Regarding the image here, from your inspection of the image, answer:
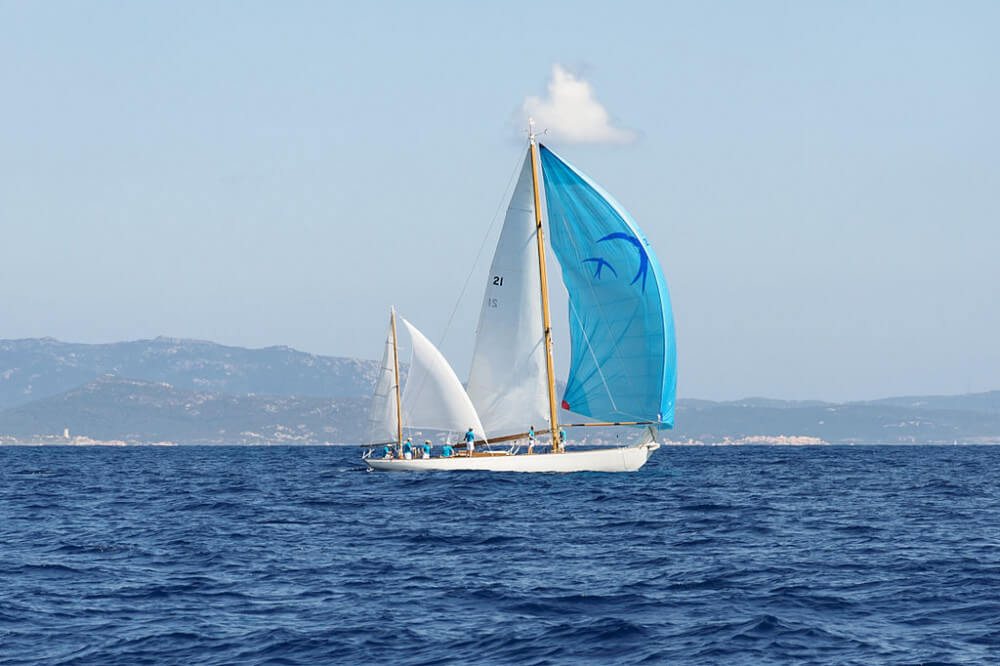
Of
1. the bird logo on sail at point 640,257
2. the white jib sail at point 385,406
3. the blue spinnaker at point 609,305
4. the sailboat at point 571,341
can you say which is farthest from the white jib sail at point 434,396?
the bird logo on sail at point 640,257

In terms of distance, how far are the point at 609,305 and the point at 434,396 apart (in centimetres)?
1083

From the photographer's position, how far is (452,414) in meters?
59.9

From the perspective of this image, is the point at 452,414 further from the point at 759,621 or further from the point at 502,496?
the point at 759,621

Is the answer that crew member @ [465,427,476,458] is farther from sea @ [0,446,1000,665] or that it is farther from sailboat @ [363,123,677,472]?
sea @ [0,446,1000,665]

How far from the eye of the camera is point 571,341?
5681cm

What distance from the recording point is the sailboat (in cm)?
5450

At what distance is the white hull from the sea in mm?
10325

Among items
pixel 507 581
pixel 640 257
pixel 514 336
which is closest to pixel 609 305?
pixel 640 257

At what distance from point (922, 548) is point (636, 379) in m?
26.5

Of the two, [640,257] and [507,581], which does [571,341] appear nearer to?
[640,257]

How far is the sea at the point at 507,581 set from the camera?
19.2m

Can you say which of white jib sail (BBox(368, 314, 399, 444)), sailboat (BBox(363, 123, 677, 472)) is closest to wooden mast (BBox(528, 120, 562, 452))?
sailboat (BBox(363, 123, 677, 472))

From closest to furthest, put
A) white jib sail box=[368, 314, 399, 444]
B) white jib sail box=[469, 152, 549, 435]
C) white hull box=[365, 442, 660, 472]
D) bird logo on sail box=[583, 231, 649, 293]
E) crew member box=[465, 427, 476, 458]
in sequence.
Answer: bird logo on sail box=[583, 231, 649, 293] < white jib sail box=[469, 152, 549, 435] < white hull box=[365, 442, 660, 472] < crew member box=[465, 427, 476, 458] < white jib sail box=[368, 314, 399, 444]

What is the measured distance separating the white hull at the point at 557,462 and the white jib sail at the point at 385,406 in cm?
378
